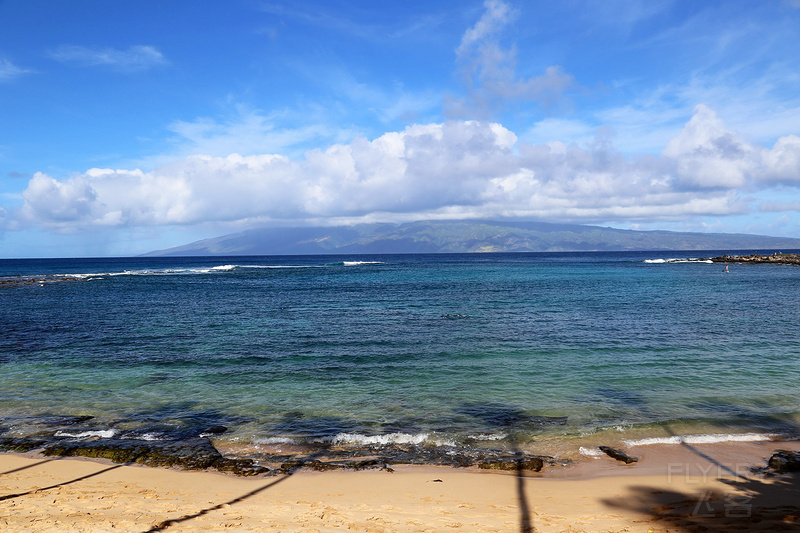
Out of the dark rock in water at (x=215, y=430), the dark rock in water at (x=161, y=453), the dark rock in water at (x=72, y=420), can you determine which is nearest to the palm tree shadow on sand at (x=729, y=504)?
the dark rock in water at (x=161, y=453)

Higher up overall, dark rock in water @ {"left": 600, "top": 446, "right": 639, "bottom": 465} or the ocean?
the ocean

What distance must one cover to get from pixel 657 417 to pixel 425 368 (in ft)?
32.2

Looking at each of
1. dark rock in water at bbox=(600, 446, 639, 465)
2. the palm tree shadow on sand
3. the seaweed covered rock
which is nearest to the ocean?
dark rock in water at bbox=(600, 446, 639, 465)

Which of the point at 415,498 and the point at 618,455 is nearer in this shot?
the point at 415,498

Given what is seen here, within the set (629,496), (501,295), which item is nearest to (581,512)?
(629,496)

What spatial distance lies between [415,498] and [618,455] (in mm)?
5869

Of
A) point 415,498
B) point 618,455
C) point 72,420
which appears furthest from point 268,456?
point 618,455

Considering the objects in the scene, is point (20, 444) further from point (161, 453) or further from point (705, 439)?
point (705, 439)

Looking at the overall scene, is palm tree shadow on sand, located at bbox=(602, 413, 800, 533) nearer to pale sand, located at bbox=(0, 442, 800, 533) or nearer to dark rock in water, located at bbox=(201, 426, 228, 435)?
pale sand, located at bbox=(0, 442, 800, 533)

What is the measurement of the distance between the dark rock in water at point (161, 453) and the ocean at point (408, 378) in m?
0.45

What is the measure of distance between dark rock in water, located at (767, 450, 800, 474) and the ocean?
5.25ft

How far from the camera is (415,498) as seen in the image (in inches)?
395

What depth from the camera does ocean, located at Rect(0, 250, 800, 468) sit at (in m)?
13.9

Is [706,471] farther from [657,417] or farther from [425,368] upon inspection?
[425,368]
